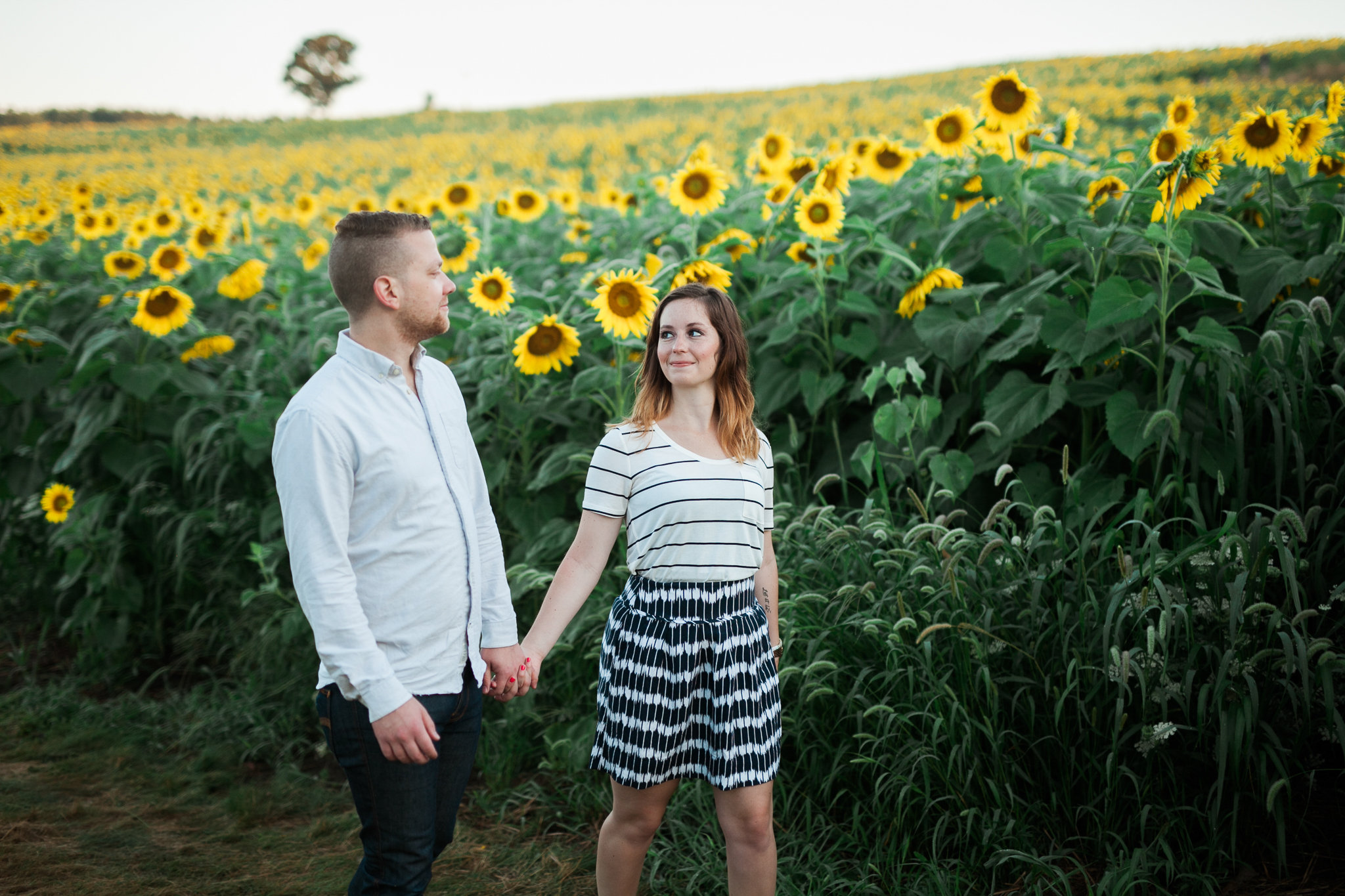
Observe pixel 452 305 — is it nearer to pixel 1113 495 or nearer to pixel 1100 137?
pixel 1113 495

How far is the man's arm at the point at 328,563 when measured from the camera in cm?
165

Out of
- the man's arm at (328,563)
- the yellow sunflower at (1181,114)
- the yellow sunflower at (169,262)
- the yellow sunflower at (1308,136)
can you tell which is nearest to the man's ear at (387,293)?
the man's arm at (328,563)

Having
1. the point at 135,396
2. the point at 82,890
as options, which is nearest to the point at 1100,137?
the point at 135,396

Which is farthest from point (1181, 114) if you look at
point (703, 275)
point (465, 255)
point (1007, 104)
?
point (465, 255)

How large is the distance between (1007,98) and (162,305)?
3.49 metres

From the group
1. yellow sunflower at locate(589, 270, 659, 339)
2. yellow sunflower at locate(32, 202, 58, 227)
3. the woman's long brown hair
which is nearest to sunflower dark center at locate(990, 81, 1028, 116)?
yellow sunflower at locate(589, 270, 659, 339)

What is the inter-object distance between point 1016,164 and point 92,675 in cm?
429

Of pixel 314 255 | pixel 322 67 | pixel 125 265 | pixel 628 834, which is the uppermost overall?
pixel 322 67

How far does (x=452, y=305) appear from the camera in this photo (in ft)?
14.6

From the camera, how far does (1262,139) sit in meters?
3.33

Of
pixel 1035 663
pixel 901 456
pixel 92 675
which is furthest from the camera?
pixel 92 675

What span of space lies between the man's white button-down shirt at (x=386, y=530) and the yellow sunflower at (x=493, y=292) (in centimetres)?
143

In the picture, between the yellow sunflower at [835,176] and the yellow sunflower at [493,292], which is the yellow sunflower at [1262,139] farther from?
the yellow sunflower at [493,292]

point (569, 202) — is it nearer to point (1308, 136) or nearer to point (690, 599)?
point (1308, 136)
